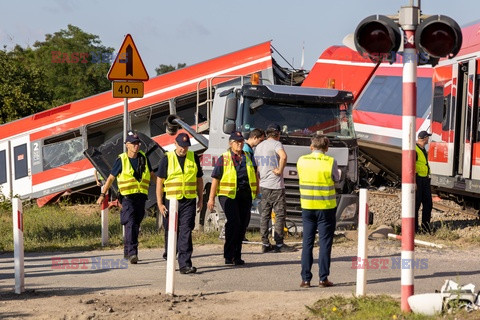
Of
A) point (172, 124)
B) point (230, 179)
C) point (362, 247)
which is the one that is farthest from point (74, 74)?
point (362, 247)

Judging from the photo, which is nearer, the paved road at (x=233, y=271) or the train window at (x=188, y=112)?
the paved road at (x=233, y=271)

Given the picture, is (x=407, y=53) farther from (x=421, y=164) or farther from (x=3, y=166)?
(x=3, y=166)

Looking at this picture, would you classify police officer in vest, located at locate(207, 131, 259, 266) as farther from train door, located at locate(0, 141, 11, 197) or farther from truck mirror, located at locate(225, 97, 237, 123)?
train door, located at locate(0, 141, 11, 197)

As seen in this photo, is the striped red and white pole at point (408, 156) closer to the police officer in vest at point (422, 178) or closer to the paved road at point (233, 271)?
the paved road at point (233, 271)

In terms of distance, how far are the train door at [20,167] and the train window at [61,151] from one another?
546 millimetres

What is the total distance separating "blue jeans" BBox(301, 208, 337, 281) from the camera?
34.9 feet

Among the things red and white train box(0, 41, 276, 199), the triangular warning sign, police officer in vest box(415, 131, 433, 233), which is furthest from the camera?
red and white train box(0, 41, 276, 199)

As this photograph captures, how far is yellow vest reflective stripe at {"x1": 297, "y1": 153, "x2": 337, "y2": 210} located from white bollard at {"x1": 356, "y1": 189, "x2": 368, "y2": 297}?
2.58 feet

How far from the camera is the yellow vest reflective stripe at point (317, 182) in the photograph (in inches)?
421

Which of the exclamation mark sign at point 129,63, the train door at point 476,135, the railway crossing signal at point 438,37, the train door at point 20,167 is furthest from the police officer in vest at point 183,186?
the train door at point 20,167

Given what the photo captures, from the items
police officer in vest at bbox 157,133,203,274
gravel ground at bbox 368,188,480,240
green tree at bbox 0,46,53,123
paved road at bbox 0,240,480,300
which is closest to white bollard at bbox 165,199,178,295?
paved road at bbox 0,240,480,300

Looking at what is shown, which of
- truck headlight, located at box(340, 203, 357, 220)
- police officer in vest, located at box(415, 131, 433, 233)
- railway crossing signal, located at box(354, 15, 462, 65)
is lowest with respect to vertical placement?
truck headlight, located at box(340, 203, 357, 220)

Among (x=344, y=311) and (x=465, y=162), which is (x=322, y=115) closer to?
(x=465, y=162)

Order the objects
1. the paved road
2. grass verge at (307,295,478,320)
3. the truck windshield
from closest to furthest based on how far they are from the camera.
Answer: grass verge at (307,295,478,320) < the paved road < the truck windshield
